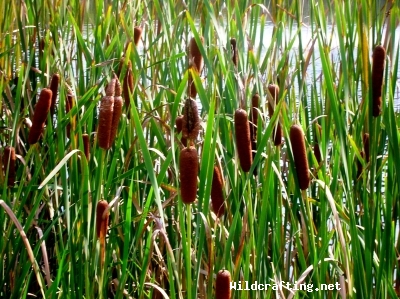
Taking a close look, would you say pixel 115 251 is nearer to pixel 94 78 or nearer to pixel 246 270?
pixel 94 78

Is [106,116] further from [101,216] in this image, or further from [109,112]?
[101,216]

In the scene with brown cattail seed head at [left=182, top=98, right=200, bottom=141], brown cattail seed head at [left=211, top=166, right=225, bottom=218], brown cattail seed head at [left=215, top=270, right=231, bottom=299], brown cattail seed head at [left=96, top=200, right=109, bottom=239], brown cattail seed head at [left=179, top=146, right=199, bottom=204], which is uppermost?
brown cattail seed head at [left=182, top=98, right=200, bottom=141]

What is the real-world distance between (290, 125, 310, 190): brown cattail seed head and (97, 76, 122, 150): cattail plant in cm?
32

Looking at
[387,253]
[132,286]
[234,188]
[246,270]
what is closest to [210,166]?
[234,188]

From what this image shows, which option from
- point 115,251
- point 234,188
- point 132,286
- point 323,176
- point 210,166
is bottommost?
point 132,286

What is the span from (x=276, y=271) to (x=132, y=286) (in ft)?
2.12

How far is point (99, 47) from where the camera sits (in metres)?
1.65

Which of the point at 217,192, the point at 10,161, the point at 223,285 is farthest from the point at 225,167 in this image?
the point at 10,161

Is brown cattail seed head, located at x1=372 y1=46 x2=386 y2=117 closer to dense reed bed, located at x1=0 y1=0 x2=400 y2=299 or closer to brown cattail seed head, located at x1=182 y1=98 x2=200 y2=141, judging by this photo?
dense reed bed, located at x1=0 y1=0 x2=400 y2=299

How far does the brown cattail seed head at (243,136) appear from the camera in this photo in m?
1.10

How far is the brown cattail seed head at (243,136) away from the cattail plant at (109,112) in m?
0.20

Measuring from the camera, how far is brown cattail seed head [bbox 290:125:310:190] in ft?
4.01

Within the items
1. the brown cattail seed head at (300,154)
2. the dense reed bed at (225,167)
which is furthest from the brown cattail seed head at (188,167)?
the brown cattail seed head at (300,154)

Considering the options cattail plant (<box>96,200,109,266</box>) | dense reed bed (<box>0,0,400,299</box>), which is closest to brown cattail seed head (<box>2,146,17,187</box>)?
dense reed bed (<box>0,0,400,299</box>)
